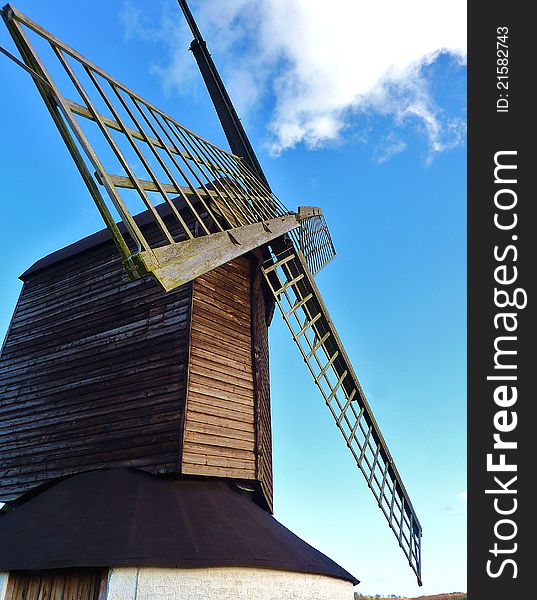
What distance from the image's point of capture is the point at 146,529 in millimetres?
6328

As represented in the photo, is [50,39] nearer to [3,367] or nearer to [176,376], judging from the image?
[176,376]

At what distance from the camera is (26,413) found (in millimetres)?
9891

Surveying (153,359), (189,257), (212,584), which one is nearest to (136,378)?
(153,359)

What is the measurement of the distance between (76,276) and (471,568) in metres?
9.35

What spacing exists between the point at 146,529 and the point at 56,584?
1315 mm

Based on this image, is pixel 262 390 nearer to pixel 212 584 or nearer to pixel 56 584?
pixel 212 584

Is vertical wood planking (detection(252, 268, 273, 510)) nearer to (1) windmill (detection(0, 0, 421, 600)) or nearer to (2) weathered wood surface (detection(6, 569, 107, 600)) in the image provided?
(1) windmill (detection(0, 0, 421, 600))

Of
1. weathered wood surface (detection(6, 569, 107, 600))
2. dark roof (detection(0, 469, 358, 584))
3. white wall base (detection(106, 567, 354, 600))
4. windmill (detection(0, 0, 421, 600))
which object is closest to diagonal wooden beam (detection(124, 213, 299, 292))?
windmill (detection(0, 0, 421, 600))

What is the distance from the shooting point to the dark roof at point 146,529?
5.91m

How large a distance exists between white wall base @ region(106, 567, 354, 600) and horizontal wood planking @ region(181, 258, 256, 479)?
162cm

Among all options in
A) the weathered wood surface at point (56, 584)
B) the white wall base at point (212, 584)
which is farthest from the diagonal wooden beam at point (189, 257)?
the weathered wood surface at point (56, 584)

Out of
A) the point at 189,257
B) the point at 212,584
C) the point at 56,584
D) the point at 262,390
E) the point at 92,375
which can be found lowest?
the point at 56,584

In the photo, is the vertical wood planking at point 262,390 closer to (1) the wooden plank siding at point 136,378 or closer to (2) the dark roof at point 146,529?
(1) the wooden plank siding at point 136,378

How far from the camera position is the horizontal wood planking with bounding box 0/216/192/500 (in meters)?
8.08
